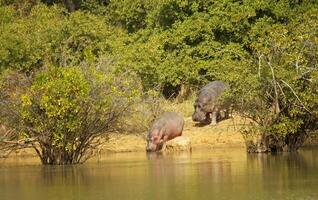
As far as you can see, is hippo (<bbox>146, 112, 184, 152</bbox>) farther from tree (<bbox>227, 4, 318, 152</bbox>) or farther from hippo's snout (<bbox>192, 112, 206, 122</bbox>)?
tree (<bbox>227, 4, 318, 152</bbox>)

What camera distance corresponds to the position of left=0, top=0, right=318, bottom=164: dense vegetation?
22.6 metres

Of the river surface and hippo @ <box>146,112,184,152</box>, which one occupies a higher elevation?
hippo @ <box>146,112,184,152</box>

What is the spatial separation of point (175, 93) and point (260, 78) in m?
15.4

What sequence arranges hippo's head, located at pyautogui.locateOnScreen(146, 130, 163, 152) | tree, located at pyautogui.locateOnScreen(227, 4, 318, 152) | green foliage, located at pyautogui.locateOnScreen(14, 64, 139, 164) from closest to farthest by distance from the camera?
green foliage, located at pyautogui.locateOnScreen(14, 64, 139, 164), tree, located at pyautogui.locateOnScreen(227, 4, 318, 152), hippo's head, located at pyautogui.locateOnScreen(146, 130, 163, 152)

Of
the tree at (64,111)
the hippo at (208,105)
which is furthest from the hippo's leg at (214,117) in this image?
the tree at (64,111)

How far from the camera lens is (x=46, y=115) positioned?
22.3m

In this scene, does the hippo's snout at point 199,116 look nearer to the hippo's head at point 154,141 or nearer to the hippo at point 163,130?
the hippo at point 163,130

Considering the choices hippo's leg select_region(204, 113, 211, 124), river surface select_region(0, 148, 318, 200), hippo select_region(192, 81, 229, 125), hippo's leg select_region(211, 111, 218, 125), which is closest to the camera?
river surface select_region(0, 148, 318, 200)

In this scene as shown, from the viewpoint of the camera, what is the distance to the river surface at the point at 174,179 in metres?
14.6

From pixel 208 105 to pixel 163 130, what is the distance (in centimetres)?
305

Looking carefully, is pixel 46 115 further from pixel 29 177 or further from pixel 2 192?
pixel 2 192

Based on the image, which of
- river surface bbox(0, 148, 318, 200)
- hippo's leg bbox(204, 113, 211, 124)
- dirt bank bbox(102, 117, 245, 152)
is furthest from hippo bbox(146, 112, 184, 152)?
river surface bbox(0, 148, 318, 200)

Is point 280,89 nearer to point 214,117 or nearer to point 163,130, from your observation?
point 163,130

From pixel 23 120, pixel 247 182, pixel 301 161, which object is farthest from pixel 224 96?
pixel 247 182
